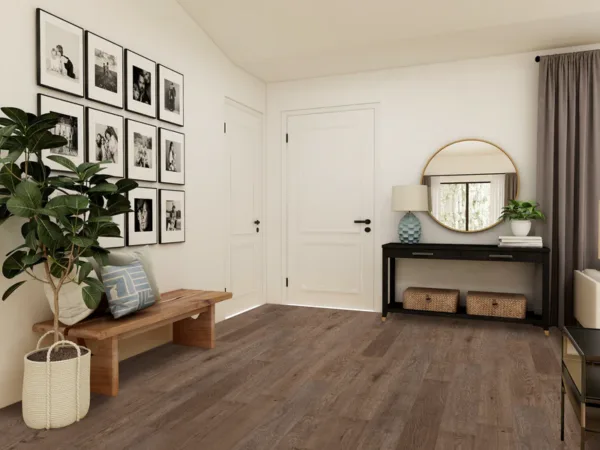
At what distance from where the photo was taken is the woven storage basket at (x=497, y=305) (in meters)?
4.37

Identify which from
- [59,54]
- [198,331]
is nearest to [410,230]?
[198,331]

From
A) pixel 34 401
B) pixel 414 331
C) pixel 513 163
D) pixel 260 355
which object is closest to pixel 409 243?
pixel 414 331

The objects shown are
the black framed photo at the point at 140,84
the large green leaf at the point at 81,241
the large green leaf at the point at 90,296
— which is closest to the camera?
the large green leaf at the point at 81,241

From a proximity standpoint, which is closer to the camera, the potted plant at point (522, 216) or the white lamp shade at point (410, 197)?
the potted plant at point (522, 216)

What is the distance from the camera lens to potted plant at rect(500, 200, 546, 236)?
4402 mm

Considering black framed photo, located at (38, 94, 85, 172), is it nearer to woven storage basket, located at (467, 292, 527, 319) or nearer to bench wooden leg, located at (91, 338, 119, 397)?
bench wooden leg, located at (91, 338, 119, 397)

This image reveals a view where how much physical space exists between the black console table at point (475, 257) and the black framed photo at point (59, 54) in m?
3.00

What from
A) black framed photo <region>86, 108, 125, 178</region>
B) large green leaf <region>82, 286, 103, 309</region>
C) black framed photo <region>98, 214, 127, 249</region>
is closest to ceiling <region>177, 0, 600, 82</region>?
black framed photo <region>86, 108, 125, 178</region>

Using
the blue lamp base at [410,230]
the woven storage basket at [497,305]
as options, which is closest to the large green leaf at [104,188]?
the blue lamp base at [410,230]

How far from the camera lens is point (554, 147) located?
4.43 meters

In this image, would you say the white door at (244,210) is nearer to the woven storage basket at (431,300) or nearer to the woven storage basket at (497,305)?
the woven storage basket at (431,300)

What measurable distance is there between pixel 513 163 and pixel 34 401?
14.2 feet

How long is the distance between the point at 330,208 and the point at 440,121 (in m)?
1.46

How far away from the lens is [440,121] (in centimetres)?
498
